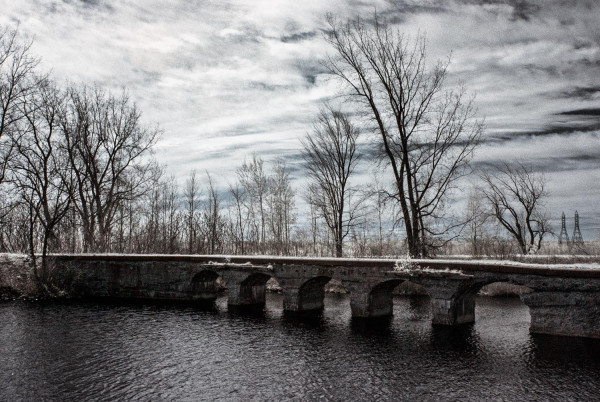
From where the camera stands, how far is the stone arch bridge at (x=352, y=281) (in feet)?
43.9

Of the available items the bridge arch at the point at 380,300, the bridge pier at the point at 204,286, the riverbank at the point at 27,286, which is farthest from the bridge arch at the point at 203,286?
the bridge arch at the point at 380,300

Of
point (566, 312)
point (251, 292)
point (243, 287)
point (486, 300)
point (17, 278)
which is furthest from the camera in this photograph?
point (17, 278)

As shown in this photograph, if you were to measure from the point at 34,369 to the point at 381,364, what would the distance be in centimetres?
920

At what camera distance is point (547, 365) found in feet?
37.4

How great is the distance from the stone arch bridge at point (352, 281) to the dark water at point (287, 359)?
88 centimetres

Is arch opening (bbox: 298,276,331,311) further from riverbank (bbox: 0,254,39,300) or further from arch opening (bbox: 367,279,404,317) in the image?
riverbank (bbox: 0,254,39,300)

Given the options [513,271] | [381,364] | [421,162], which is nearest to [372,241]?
[421,162]

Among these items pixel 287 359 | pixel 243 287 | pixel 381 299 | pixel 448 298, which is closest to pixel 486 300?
pixel 381 299

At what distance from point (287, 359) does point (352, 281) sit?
5897 millimetres

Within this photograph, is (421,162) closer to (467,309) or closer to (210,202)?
(467,309)

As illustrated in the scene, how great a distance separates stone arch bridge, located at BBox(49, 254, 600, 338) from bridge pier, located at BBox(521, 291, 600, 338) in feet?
0.08

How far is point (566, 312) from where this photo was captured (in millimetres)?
13430

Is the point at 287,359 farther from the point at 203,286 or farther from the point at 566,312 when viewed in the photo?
the point at 203,286

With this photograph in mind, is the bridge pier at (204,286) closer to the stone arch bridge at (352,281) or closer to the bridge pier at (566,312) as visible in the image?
the stone arch bridge at (352,281)
